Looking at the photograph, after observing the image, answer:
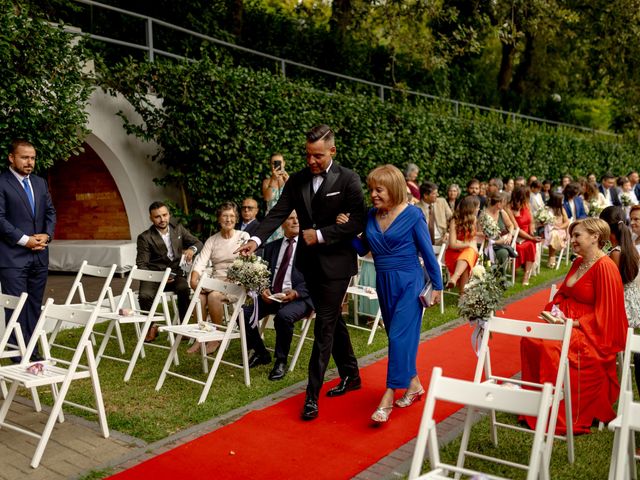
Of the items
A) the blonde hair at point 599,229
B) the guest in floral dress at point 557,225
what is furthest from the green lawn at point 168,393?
the guest in floral dress at point 557,225

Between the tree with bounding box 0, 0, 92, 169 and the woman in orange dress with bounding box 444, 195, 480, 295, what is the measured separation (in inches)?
211

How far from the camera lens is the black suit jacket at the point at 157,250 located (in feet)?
27.1

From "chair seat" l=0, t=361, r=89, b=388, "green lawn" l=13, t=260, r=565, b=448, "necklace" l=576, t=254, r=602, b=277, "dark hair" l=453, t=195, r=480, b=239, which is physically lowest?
"green lawn" l=13, t=260, r=565, b=448

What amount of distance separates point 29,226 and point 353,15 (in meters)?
12.5

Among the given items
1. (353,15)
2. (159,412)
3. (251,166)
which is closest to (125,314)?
(159,412)

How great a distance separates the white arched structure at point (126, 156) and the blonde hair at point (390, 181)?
6.72m

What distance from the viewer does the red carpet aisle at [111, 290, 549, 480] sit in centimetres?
456

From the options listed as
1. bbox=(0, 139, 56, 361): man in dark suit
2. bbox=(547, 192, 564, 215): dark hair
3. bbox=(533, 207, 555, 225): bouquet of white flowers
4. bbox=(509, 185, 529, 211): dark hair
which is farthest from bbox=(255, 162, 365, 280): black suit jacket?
bbox=(547, 192, 564, 215): dark hair

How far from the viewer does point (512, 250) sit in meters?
11.5

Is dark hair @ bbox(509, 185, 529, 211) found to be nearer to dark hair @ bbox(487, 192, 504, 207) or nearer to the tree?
dark hair @ bbox(487, 192, 504, 207)

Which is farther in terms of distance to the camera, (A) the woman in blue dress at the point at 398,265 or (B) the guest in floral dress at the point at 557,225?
(B) the guest in floral dress at the point at 557,225

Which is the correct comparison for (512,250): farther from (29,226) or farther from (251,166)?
(29,226)

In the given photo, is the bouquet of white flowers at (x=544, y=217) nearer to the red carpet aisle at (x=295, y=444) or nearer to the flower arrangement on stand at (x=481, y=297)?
the red carpet aisle at (x=295, y=444)

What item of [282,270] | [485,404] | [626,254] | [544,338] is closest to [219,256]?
[282,270]
